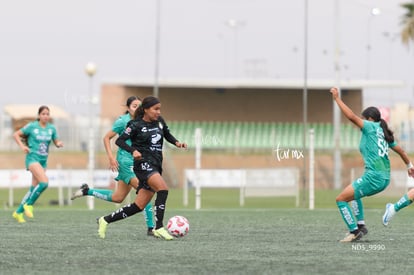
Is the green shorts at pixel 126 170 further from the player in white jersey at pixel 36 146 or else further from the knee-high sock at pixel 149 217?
the player in white jersey at pixel 36 146

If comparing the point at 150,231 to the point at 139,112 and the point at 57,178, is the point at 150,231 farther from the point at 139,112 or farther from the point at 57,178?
the point at 57,178

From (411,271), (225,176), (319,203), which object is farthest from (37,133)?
(319,203)

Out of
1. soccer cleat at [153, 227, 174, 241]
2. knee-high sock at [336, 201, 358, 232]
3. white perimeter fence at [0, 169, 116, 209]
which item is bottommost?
white perimeter fence at [0, 169, 116, 209]

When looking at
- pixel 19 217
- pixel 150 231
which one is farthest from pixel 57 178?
pixel 150 231

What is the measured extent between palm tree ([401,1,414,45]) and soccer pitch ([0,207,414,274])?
122ft

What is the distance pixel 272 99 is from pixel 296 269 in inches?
1906

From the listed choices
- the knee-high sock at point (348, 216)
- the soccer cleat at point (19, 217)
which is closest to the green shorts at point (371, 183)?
the knee-high sock at point (348, 216)

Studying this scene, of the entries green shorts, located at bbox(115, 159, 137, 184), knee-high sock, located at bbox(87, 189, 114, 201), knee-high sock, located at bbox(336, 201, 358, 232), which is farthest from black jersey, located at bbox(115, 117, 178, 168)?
knee-high sock, located at bbox(87, 189, 114, 201)

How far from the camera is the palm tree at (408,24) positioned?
53.4 m

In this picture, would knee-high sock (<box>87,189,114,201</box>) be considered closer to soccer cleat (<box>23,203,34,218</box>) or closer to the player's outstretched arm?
soccer cleat (<box>23,203,34,218</box>)

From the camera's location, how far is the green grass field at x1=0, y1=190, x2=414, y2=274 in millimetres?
10109

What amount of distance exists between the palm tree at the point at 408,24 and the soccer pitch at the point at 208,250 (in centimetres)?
3731

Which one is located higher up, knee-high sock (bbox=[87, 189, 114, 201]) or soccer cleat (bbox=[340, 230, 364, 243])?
knee-high sock (bbox=[87, 189, 114, 201])

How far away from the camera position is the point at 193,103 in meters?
58.3
